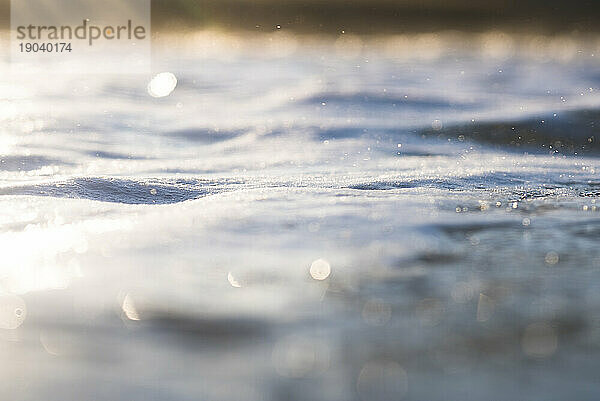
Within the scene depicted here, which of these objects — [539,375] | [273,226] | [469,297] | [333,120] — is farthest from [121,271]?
[333,120]

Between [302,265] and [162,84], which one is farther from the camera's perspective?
[162,84]

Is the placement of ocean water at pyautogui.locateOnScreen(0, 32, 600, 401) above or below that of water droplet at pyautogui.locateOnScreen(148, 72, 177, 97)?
below

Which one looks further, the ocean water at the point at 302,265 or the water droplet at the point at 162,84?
the water droplet at the point at 162,84

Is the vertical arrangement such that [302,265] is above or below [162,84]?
below

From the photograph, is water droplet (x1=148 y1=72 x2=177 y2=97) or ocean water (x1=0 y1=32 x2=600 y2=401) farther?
water droplet (x1=148 y1=72 x2=177 y2=97)

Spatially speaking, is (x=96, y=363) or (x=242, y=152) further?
(x=242, y=152)

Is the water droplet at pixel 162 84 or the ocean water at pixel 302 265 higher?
the water droplet at pixel 162 84

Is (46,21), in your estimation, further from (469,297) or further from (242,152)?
(469,297)

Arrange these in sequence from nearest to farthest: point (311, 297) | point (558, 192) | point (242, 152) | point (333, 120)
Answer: point (311, 297) → point (558, 192) → point (242, 152) → point (333, 120)
